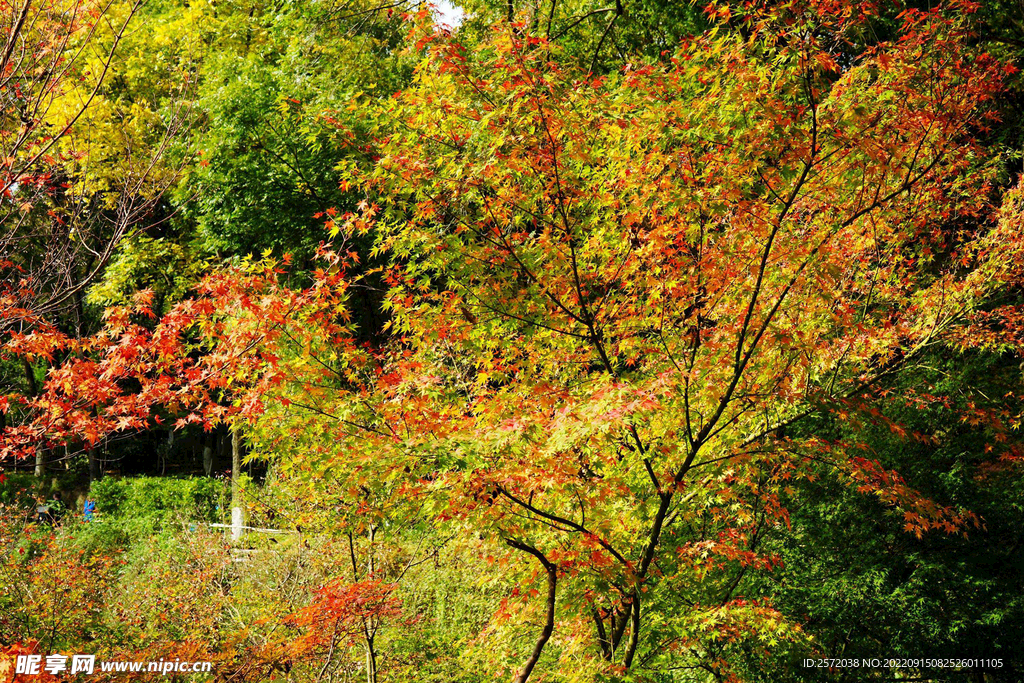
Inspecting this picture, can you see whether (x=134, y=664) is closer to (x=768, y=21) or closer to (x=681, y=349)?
(x=681, y=349)

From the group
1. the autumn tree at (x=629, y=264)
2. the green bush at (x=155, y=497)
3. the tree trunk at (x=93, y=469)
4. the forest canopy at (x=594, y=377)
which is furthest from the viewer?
the tree trunk at (x=93, y=469)

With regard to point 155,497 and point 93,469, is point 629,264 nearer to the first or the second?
point 155,497

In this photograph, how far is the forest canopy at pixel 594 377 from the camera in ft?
13.4

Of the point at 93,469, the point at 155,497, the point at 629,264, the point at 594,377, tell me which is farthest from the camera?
the point at 93,469

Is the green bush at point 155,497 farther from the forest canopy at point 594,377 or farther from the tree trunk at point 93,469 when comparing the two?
the forest canopy at point 594,377

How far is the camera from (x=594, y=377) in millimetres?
5238

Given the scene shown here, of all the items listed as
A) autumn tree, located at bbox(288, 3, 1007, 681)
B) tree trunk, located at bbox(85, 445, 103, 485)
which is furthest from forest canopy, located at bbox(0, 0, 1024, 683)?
tree trunk, located at bbox(85, 445, 103, 485)

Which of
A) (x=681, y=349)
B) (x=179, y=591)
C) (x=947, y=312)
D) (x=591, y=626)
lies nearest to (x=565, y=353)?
(x=681, y=349)

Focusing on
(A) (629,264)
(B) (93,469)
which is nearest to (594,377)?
(A) (629,264)

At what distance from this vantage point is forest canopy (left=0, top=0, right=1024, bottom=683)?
4.08 m

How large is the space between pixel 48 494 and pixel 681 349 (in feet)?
60.0

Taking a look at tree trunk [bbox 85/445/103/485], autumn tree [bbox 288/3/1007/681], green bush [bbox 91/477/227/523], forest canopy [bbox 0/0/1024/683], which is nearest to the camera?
autumn tree [bbox 288/3/1007/681]

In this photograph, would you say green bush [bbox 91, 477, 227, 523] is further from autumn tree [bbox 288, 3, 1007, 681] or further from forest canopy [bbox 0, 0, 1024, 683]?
autumn tree [bbox 288, 3, 1007, 681]

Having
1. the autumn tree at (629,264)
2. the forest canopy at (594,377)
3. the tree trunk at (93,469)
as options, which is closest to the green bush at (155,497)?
the tree trunk at (93,469)
